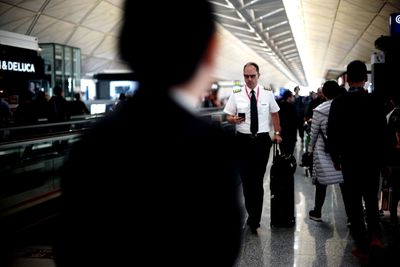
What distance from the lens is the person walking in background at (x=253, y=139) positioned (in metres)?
5.39

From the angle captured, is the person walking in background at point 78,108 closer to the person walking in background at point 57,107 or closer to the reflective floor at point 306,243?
the person walking in background at point 57,107

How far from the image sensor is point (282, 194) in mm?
5539

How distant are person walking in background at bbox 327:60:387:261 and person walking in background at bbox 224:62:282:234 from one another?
131 centimetres

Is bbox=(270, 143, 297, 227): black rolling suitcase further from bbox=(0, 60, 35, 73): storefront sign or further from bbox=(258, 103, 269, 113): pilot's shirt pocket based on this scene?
bbox=(0, 60, 35, 73): storefront sign

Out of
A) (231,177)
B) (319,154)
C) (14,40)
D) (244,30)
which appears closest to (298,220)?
(319,154)

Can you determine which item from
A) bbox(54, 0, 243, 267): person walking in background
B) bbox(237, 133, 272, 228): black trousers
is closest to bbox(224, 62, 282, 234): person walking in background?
bbox(237, 133, 272, 228): black trousers

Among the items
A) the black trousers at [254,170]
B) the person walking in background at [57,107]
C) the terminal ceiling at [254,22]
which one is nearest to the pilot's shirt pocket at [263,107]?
the black trousers at [254,170]

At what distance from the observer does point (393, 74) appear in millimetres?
5473

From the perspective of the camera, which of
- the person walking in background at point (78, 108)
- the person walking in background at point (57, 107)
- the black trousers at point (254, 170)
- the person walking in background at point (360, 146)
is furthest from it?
the person walking in background at point (78, 108)

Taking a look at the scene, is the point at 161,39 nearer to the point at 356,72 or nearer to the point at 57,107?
the point at 356,72

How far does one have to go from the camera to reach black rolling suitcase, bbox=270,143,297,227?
18.1 feet

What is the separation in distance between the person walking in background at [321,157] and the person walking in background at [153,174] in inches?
169

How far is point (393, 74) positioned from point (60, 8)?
2499cm

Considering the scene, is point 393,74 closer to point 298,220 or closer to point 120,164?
point 298,220
